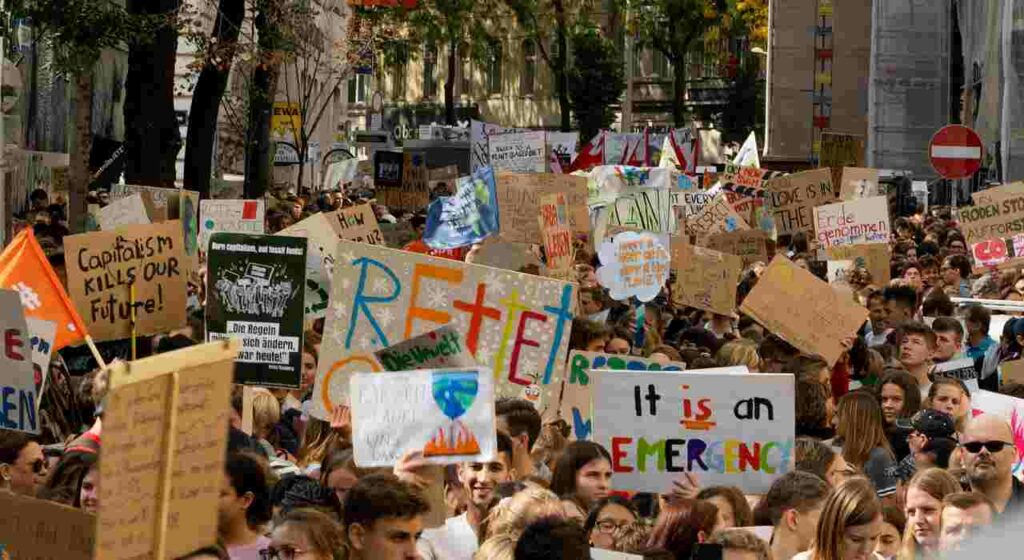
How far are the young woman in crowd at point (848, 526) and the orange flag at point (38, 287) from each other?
3.53 metres

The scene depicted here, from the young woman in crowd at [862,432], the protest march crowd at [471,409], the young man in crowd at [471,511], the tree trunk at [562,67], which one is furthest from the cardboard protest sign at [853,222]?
the tree trunk at [562,67]

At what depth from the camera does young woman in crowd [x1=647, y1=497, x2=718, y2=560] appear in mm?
6445

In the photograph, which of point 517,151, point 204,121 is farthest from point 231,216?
point 517,151

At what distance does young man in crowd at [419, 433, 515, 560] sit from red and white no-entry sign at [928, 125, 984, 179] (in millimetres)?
16091

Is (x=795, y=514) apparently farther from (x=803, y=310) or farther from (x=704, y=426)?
(x=803, y=310)

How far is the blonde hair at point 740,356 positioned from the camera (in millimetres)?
10594

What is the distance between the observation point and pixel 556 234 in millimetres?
16000

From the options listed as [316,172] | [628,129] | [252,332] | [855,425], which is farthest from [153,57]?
[628,129]

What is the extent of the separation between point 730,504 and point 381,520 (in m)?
1.49

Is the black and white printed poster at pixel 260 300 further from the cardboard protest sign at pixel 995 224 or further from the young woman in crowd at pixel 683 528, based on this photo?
the cardboard protest sign at pixel 995 224

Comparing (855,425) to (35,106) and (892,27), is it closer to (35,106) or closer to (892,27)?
(35,106)

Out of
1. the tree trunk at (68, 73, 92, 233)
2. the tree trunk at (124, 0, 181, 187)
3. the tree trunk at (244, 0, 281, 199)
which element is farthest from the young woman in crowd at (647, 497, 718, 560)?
the tree trunk at (244, 0, 281, 199)

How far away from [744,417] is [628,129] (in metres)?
74.5

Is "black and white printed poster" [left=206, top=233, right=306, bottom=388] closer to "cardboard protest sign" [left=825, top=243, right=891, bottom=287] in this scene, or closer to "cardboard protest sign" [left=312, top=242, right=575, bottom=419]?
"cardboard protest sign" [left=312, top=242, right=575, bottom=419]
